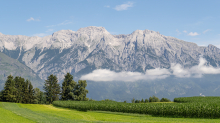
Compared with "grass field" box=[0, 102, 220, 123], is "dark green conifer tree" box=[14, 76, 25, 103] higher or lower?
higher

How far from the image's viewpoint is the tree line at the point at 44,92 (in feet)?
354

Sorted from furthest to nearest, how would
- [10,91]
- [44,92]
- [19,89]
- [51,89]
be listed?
1. [51,89]
2. [44,92]
3. [19,89]
4. [10,91]

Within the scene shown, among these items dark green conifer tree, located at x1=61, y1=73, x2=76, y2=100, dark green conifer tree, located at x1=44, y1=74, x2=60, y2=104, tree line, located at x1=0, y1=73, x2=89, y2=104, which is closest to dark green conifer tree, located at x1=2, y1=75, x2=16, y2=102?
tree line, located at x1=0, y1=73, x2=89, y2=104

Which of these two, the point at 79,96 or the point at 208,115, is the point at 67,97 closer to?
the point at 79,96

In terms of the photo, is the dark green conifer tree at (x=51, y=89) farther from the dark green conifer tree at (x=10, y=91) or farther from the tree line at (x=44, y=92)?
the dark green conifer tree at (x=10, y=91)

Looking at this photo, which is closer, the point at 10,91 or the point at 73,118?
the point at 73,118

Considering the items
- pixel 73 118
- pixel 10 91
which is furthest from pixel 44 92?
pixel 73 118

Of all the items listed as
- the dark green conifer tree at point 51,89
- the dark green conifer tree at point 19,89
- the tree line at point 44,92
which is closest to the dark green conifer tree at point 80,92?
the tree line at point 44,92

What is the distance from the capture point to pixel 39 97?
124062mm

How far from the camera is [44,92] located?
386ft

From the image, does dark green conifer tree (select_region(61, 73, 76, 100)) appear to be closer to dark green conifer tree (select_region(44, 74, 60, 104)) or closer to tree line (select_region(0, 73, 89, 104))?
tree line (select_region(0, 73, 89, 104))

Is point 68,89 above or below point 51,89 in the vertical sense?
above

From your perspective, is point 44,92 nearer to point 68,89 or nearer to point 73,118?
point 68,89

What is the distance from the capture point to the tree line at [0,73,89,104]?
107812 mm
